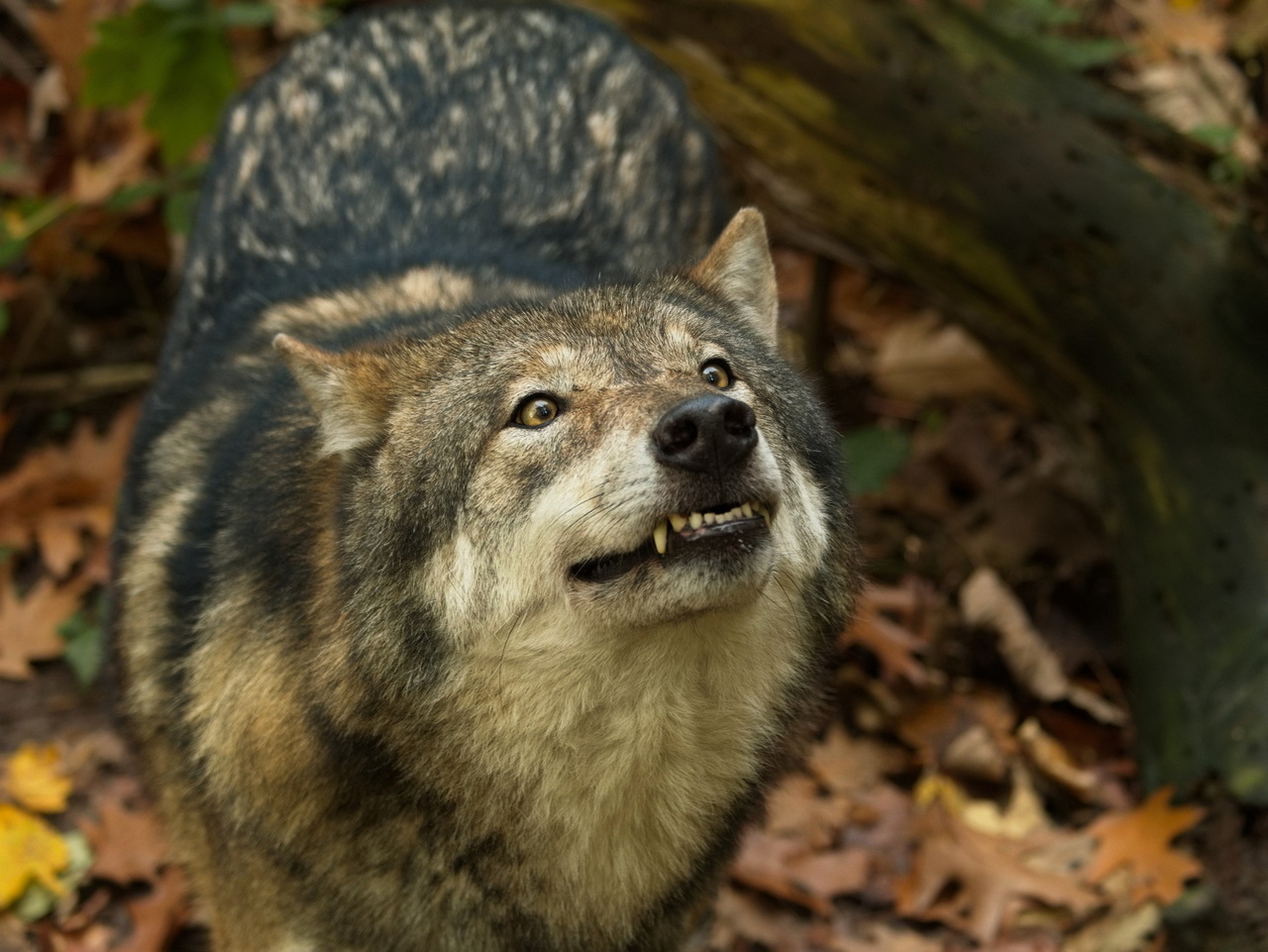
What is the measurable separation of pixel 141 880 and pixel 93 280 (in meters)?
3.57

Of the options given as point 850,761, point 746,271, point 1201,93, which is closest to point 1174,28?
point 1201,93

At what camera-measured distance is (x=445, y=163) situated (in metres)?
5.38

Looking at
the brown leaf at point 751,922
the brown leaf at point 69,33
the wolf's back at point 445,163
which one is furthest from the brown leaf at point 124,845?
the brown leaf at point 69,33

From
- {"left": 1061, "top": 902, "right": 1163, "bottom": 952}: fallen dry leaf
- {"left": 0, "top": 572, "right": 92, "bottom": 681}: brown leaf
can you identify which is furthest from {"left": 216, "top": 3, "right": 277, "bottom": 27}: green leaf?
{"left": 1061, "top": 902, "right": 1163, "bottom": 952}: fallen dry leaf

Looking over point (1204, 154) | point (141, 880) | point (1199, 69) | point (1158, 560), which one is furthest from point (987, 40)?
point (141, 880)

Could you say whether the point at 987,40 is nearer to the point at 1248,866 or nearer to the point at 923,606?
the point at 923,606

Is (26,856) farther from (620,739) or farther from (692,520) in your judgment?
(692,520)

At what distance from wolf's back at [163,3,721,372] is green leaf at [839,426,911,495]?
1165 millimetres

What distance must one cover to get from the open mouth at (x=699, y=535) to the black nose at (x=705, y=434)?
0.12 meters

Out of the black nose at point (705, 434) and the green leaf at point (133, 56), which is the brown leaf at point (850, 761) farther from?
the green leaf at point (133, 56)

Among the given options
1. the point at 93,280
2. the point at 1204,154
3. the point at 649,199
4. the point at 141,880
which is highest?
the point at 1204,154

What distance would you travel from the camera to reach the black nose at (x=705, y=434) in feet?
10.0

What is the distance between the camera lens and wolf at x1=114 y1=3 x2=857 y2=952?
326 cm

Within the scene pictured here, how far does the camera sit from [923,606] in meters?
6.59
